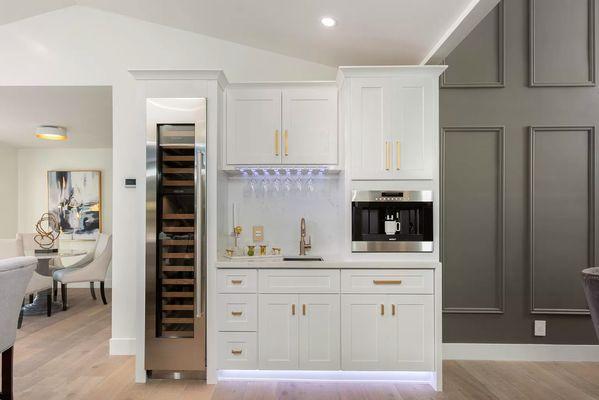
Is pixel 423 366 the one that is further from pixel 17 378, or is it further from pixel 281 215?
pixel 17 378

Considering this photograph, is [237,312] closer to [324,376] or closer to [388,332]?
[324,376]

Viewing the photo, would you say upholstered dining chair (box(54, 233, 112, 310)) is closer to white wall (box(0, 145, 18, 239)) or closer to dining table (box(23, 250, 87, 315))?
dining table (box(23, 250, 87, 315))

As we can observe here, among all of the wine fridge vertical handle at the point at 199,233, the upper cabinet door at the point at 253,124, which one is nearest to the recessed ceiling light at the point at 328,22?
the upper cabinet door at the point at 253,124

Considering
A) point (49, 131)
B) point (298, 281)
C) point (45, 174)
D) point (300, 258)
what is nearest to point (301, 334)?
point (298, 281)

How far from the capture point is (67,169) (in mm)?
6289

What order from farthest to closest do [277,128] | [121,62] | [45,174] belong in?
[45,174] → [121,62] → [277,128]

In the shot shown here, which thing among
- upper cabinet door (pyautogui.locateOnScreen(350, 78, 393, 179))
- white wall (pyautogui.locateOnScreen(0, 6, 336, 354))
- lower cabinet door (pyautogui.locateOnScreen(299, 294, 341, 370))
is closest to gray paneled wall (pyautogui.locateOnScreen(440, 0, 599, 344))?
upper cabinet door (pyautogui.locateOnScreen(350, 78, 393, 179))

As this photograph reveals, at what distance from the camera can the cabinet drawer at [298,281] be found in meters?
2.85

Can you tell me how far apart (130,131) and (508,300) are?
3770 mm

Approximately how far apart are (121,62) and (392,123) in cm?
258

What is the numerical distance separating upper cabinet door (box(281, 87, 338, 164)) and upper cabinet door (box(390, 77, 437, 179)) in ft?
1.67

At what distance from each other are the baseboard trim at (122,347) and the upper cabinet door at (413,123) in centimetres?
280

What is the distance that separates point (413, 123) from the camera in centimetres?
293

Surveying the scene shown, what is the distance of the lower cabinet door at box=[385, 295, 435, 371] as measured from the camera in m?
2.81
